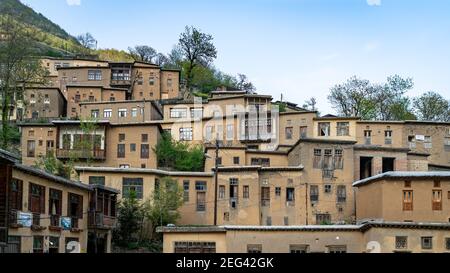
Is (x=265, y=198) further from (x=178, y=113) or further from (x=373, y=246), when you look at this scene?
(x=178, y=113)

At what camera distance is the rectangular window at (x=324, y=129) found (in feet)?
197

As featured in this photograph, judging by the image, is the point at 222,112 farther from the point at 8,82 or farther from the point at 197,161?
the point at 8,82

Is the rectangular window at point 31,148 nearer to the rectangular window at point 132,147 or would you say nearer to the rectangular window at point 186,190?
the rectangular window at point 132,147

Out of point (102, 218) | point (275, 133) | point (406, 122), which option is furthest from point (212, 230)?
point (406, 122)

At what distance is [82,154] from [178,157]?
793 cm

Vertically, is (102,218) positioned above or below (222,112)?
below

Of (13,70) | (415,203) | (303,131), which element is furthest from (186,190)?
(13,70)

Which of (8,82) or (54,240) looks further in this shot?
(8,82)

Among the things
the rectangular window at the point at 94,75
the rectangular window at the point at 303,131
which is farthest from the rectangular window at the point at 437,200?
the rectangular window at the point at 94,75

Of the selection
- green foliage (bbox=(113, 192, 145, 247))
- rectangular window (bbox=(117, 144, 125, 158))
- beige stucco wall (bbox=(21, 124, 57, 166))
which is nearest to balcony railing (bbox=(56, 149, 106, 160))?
rectangular window (bbox=(117, 144, 125, 158))

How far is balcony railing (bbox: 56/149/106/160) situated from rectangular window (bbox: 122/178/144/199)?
8.50m

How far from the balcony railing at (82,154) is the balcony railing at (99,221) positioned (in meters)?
14.8

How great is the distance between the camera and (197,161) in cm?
5644
